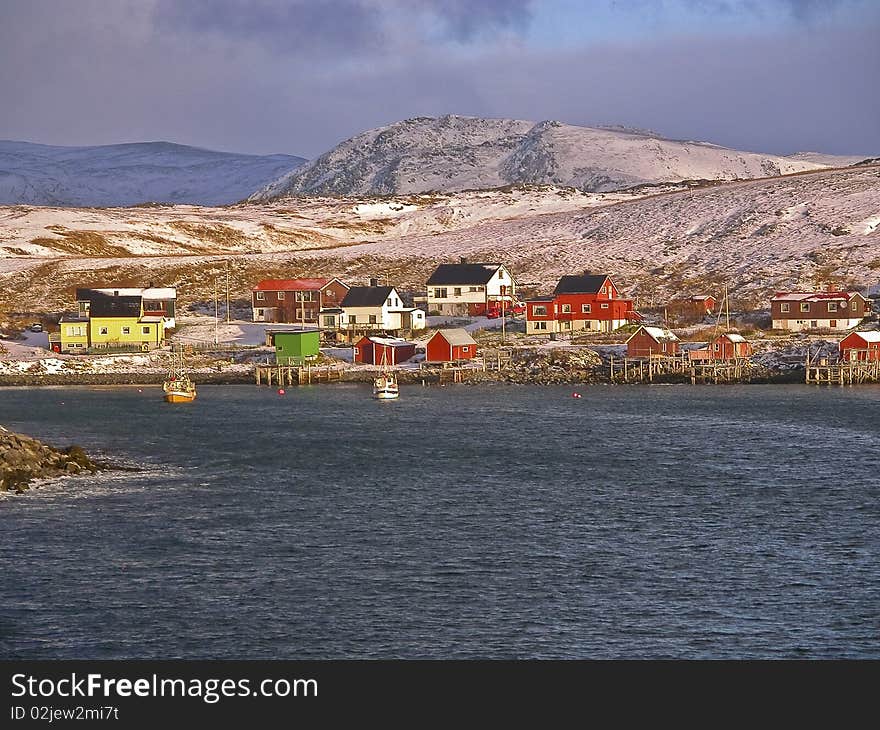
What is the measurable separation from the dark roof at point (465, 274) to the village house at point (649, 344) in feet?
80.8

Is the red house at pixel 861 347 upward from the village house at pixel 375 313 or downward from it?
downward

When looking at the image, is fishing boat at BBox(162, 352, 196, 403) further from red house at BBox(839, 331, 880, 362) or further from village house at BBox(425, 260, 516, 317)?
red house at BBox(839, 331, 880, 362)

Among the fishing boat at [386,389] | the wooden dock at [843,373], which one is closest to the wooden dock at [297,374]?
the fishing boat at [386,389]

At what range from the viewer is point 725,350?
94938 mm

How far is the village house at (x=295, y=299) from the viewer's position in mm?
116625

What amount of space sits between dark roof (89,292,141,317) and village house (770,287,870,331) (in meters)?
50.3

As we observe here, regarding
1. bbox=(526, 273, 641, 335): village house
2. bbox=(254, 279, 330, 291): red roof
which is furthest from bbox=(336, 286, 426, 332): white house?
bbox=(526, 273, 641, 335): village house

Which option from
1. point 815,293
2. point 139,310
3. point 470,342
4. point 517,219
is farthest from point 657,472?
point 517,219

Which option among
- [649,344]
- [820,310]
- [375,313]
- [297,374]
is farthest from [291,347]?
[820,310]

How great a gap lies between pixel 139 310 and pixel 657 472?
62939 millimetres

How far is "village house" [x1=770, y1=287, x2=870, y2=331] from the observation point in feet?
330

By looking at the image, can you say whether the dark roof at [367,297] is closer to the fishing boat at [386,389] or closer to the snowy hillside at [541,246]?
the fishing boat at [386,389]
